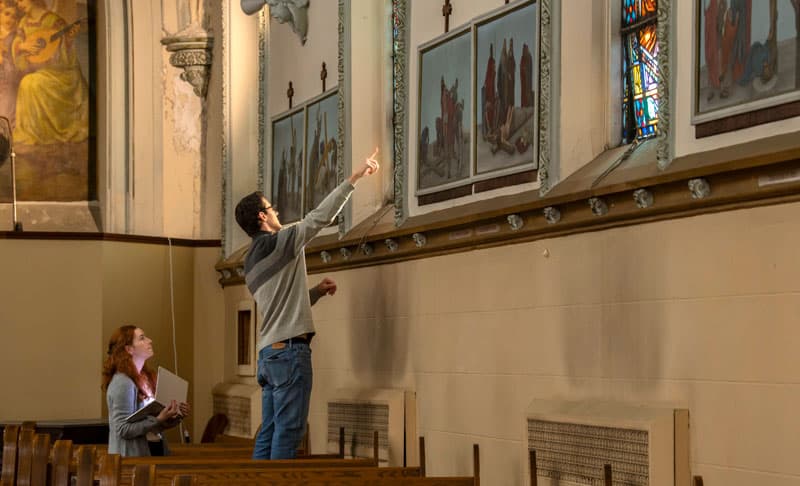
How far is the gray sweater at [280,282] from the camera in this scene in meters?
9.15

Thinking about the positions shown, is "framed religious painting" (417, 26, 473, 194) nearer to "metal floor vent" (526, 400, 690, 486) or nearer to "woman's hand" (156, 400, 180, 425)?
"metal floor vent" (526, 400, 690, 486)

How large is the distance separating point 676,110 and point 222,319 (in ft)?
24.7

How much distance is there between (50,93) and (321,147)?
4029 mm

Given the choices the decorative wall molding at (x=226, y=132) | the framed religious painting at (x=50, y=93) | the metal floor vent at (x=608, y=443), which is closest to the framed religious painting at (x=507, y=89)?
the metal floor vent at (x=608, y=443)

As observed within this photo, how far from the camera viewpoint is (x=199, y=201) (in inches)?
578

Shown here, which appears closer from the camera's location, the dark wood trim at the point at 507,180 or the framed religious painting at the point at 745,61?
the framed religious painting at the point at 745,61

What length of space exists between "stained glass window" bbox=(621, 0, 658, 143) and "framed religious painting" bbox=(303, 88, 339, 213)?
3521mm

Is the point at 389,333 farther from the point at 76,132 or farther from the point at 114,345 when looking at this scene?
the point at 76,132

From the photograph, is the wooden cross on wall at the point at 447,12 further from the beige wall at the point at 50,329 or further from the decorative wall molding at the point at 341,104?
the beige wall at the point at 50,329

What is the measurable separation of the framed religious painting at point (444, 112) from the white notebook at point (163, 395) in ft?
6.73

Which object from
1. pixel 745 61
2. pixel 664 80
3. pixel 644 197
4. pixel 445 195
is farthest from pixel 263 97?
pixel 745 61

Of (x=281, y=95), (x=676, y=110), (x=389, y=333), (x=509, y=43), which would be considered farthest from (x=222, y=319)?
(x=676, y=110)

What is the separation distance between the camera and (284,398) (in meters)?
9.07

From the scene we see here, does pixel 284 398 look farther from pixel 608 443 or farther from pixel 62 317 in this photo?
pixel 62 317
